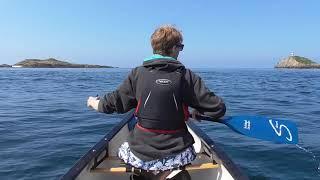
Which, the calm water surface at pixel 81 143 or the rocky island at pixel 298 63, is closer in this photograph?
the calm water surface at pixel 81 143

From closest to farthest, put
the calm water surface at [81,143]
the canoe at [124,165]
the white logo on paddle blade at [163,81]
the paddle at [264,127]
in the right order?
1. the white logo on paddle blade at [163,81]
2. the canoe at [124,165]
3. the paddle at [264,127]
4. the calm water surface at [81,143]

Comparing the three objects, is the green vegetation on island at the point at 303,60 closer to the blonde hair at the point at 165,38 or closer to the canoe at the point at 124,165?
the canoe at the point at 124,165

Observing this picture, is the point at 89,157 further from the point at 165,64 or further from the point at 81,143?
the point at 81,143

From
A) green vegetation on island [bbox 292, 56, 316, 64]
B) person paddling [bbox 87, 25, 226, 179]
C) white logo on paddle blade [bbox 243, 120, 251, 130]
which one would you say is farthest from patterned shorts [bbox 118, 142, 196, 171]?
green vegetation on island [bbox 292, 56, 316, 64]

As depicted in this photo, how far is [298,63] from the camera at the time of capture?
15675cm

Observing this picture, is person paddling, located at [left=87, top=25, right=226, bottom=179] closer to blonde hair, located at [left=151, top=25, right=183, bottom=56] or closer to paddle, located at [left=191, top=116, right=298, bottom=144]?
blonde hair, located at [left=151, top=25, right=183, bottom=56]

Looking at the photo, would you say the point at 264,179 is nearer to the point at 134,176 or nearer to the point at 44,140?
the point at 134,176

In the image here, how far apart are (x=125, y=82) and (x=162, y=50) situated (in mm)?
500

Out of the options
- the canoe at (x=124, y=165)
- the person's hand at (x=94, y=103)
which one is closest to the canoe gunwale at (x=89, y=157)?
the canoe at (x=124, y=165)

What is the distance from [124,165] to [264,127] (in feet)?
6.76

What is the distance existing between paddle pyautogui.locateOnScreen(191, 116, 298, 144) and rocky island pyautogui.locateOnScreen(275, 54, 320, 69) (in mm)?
154248

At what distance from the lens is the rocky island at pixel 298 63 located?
153 m

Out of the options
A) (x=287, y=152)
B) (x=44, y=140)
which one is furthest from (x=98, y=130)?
(x=287, y=152)

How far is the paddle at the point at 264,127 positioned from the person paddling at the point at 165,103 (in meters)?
1.24
